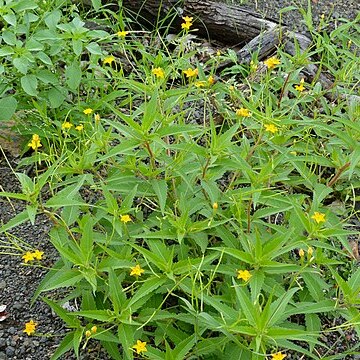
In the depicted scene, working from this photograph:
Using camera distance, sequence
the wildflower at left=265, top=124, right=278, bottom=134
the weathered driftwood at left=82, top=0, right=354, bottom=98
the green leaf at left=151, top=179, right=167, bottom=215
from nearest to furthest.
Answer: the green leaf at left=151, top=179, right=167, bottom=215 < the wildflower at left=265, top=124, right=278, bottom=134 < the weathered driftwood at left=82, top=0, right=354, bottom=98

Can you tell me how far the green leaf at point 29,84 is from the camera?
2.57 metres

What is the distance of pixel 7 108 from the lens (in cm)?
262

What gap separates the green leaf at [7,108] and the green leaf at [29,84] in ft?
0.29

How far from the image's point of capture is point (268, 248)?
6.16ft

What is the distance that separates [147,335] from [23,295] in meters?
0.52

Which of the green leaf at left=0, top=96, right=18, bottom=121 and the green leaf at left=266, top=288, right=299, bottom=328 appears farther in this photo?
the green leaf at left=0, top=96, right=18, bottom=121

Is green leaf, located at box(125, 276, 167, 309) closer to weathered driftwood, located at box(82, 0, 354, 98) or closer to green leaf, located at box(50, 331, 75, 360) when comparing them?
green leaf, located at box(50, 331, 75, 360)

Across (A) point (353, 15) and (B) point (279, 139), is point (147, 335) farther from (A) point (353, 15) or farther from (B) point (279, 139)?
(A) point (353, 15)

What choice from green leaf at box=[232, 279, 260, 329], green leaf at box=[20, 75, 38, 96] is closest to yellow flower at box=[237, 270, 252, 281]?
green leaf at box=[232, 279, 260, 329]

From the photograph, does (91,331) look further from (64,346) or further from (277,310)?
(277,310)

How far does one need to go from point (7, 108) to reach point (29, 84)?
0.13 meters

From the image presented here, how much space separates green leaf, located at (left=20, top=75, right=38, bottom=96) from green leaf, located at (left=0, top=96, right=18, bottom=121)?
3.5 inches

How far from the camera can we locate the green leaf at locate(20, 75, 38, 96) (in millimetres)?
2572

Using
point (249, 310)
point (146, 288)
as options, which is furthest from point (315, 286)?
point (146, 288)
